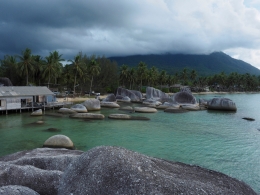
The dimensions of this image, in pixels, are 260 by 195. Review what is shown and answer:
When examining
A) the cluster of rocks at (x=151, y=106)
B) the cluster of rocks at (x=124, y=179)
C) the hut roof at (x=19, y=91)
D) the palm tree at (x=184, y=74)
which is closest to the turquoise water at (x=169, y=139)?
the cluster of rocks at (x=151, y=106)

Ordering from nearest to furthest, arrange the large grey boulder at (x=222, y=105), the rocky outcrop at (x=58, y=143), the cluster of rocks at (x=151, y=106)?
the rocky outcrop at (x=58, y=143) → the cluster of rocks at (x=151, y=106) → the large grey boulder at (x=222, y=105)

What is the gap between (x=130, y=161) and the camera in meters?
6.14

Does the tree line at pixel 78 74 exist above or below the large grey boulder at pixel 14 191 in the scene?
above

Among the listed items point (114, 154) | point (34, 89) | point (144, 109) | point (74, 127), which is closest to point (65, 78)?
point (34, 89)

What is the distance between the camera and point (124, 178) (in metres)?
5.67

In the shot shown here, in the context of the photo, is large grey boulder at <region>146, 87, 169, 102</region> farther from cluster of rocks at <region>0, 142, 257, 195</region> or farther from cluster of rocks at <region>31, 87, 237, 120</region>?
cluster of rocks at <region>0, 142, 257, 195</region>

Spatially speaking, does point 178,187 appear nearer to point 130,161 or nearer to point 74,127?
point 130,161

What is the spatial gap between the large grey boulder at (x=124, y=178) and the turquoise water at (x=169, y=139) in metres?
8.54

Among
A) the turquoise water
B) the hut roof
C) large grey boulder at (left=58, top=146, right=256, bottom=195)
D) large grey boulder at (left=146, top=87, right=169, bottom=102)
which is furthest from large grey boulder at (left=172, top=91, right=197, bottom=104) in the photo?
large grey boulder at (left=58, top=146, right=256, bottom=195)

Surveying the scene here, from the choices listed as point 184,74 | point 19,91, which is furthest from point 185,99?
point 184,74

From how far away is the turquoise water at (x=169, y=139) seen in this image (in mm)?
16406

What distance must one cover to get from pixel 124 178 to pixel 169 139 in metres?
17.6

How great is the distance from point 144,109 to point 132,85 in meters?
61.7

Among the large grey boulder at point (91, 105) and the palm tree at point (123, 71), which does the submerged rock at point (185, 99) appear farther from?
the palm tree at point (123, 71)
